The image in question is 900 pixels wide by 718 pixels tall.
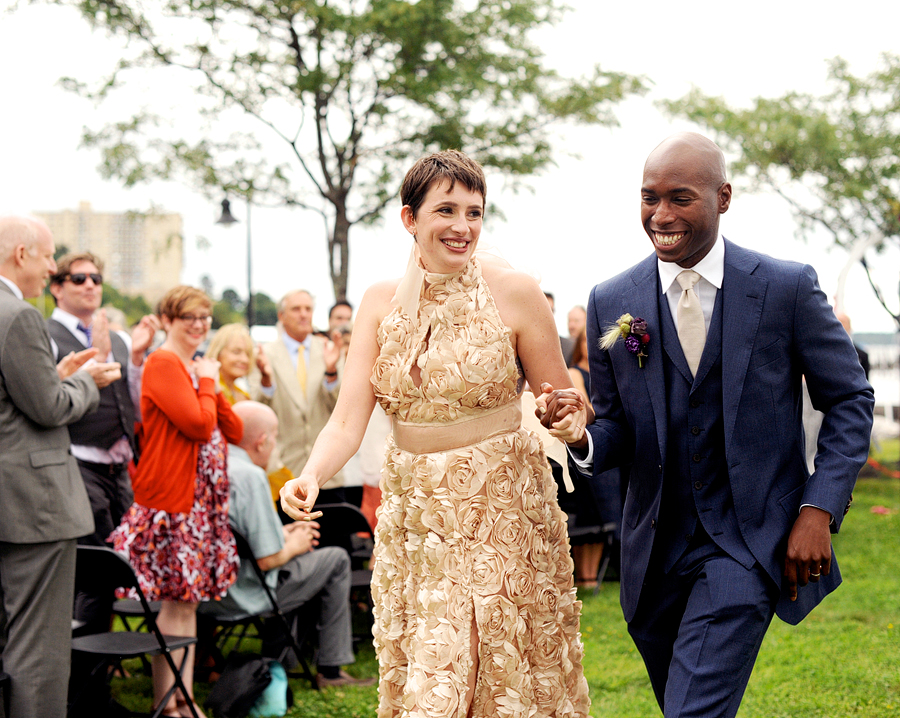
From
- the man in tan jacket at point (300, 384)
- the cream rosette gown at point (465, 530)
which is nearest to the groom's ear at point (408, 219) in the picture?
the cream rosette gown at point (465, 530)

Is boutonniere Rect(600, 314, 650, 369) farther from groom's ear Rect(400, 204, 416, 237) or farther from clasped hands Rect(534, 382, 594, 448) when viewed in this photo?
groom's ear Rect(400, 204, 416, 237)

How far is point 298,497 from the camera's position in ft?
10.3

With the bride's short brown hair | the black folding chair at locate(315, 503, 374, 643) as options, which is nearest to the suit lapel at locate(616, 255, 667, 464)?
the bride's short brown hair

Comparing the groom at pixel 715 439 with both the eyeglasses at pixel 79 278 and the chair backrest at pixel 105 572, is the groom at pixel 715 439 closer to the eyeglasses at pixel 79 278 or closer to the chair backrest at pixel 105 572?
the chair backrest at pixel 105 572

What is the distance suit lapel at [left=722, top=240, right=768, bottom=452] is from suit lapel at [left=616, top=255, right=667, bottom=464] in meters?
0.23

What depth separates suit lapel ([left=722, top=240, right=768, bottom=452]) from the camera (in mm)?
3135

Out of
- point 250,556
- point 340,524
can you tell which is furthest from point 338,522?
point 250,556

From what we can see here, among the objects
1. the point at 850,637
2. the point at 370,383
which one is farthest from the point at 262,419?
the point at 850,637

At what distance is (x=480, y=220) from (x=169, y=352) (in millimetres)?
2731

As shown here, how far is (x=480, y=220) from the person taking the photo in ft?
11.6

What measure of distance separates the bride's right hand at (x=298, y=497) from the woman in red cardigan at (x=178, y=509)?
240 cm

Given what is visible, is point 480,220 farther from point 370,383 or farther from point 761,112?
point 761,112

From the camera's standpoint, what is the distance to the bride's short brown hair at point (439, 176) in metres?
3.45

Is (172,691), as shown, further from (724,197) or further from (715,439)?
(724,197)
